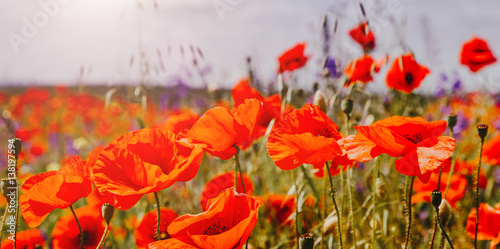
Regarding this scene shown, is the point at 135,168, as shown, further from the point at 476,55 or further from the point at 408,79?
the point at 476,55

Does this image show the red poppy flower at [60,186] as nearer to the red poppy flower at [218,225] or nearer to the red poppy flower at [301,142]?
the red poppy flower at [218,225]

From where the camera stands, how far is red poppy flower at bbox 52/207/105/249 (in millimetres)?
1213

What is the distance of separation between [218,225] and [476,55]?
1860 mm

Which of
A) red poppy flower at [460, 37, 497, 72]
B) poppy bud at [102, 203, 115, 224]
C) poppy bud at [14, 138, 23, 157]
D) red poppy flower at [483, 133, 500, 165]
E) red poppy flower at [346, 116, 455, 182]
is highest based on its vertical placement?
red poppy flower at [460, 37, 497, 72]

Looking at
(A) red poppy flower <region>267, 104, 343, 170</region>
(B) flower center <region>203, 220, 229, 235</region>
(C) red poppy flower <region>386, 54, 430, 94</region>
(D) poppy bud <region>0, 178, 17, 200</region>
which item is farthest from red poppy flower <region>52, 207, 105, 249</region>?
A: (C) red poppy flower <region>386, 54, 430, 94</region>

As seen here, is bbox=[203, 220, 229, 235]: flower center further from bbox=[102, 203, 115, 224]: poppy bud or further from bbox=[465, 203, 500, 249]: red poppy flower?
bbox=[465, 203, 500, 249]: red poppy flower

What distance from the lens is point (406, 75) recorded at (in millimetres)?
1612

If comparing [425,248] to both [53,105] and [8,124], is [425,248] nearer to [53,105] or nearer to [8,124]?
[8,124]

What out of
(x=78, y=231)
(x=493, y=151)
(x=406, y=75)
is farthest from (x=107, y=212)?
(x=493, y=151)

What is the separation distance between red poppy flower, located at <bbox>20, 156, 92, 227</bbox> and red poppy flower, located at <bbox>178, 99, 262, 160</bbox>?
0.22 metres

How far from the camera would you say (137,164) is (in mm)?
871

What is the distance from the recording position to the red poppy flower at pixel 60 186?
3.03 feet

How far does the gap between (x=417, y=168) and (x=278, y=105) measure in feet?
1.96

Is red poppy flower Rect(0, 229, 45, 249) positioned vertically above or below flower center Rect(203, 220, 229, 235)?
below
